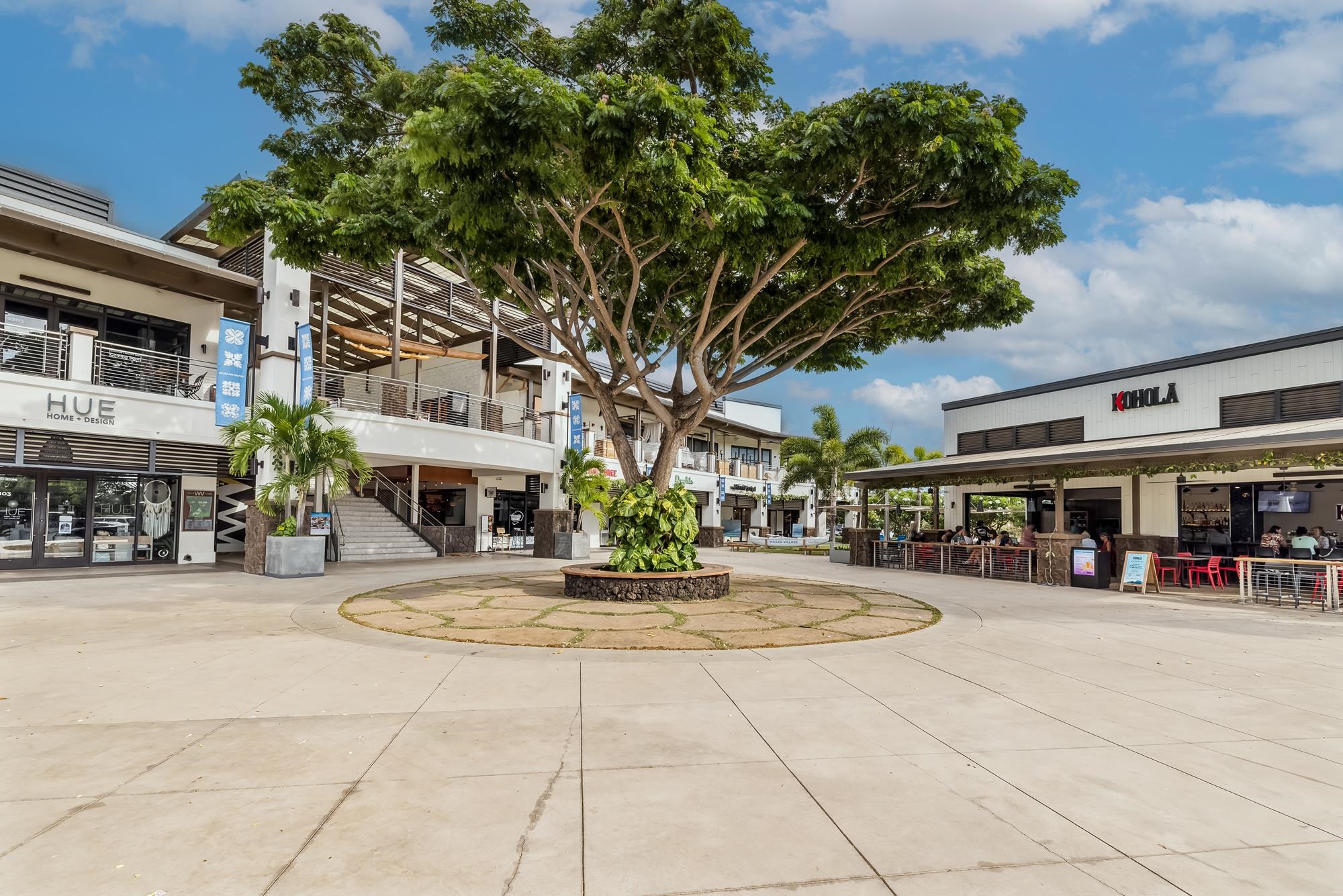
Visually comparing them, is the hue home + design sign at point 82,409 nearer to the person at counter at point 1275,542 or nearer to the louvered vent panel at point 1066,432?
the louvered vent panel at point 1066,432

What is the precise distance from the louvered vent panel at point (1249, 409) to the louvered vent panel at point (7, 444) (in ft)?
91.2

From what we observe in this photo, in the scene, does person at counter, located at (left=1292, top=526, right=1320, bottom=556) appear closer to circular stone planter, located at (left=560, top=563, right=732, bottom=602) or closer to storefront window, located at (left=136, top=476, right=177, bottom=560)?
circular stone planter, located at (left=560, top=563, right=732, bottom=602)

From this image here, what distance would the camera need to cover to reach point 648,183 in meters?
8.99

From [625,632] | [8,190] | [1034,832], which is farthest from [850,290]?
[8,190]

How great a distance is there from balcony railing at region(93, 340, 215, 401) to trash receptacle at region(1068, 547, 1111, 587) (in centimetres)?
2126

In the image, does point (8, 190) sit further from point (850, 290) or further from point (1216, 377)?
point (1216, 377)

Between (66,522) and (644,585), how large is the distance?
1415 cm

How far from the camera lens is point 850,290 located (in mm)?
13203

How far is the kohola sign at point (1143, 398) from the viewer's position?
19.1m

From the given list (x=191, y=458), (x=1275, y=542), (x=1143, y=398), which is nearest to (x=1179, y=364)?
(x=1143, y=398)

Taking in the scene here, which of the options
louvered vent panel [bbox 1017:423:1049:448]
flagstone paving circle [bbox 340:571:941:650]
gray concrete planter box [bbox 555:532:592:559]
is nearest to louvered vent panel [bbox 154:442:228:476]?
flagstone paving circle [bbox 340:571:941:650]

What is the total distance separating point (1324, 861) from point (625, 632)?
6.57 meters

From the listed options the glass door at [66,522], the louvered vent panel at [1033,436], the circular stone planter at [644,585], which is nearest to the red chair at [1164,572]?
the louvered vent panel at [1033,436]

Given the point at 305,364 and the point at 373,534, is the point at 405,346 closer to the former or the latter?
the point at 305,364
